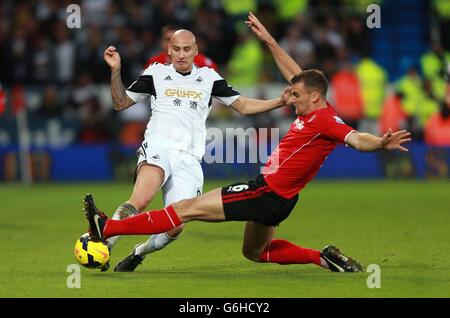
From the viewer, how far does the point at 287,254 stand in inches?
377

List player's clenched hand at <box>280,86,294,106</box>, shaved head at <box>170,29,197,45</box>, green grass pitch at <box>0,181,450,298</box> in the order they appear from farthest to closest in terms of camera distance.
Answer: shaved head at <box>170,29,197,45</box>
player's clenched hand at <box>280,86,294,106</box>
green grass pitch at <box>0,181,450,298</box>

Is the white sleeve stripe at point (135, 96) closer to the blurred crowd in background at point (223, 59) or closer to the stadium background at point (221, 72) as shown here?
the stadium background at point (221, 72)

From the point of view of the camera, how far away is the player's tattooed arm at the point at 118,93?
9906 mm

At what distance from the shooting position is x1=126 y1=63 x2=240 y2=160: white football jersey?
10.1 meters

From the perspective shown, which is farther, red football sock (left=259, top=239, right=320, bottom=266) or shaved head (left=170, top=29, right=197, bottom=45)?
shaved head (left=170, top=29, right=197, bottom=45)

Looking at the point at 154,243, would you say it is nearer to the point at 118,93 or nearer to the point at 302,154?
the point at 118,93

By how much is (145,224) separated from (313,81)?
1.91 meters

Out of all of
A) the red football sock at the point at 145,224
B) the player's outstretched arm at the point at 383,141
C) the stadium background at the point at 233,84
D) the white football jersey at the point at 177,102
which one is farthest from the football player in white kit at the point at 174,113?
the stadium background at the point at 233,84

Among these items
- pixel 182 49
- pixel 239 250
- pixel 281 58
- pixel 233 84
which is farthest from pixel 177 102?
pixel 233 84

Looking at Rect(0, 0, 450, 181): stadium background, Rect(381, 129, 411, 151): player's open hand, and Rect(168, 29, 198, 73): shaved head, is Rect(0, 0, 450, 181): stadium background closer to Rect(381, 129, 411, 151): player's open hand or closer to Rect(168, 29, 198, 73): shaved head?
Rect(168, 29, 198, 73): shaved head

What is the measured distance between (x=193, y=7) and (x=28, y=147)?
5.51 meters

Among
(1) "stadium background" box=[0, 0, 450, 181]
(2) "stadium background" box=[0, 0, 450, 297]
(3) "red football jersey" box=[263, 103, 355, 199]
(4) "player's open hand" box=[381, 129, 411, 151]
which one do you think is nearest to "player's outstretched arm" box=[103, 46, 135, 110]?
(3) "red football jersey" box=[263, 103, 355, 199]

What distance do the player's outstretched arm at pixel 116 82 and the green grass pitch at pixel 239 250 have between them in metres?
1.60
